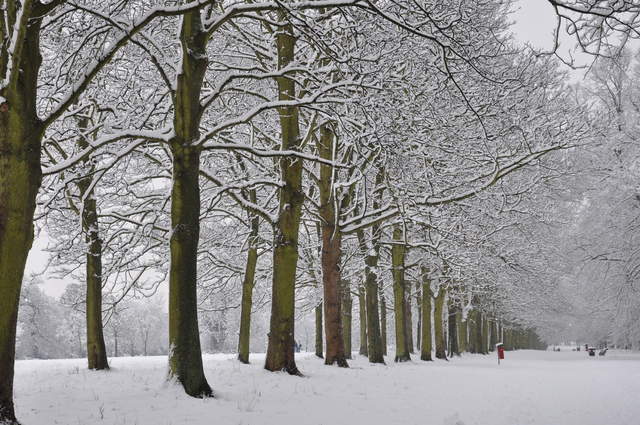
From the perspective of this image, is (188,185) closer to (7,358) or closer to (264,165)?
Result: (7,358)

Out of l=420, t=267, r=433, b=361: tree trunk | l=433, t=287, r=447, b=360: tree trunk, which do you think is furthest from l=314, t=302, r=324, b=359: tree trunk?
l=433, t=287, r=447, b=360: tree trunk

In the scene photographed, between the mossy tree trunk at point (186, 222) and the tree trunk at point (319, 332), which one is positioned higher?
the mossy tree trunk at point (186, 222)

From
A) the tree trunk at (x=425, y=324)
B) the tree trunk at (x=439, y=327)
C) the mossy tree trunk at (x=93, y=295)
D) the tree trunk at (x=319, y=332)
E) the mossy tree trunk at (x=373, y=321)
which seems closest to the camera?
the mossy tree trunk at (x=93, y=295)

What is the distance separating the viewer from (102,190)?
15227 mm

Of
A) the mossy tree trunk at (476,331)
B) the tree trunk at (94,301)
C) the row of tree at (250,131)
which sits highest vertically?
the row of tree at (250,131)

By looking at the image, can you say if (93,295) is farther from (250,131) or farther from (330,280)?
(330,280)

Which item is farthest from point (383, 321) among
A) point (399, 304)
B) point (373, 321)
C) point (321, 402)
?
point (321, 402)

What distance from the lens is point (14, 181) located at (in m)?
5.23

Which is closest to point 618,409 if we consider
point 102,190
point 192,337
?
point 192,337

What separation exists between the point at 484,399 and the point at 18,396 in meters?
Result: 7.41

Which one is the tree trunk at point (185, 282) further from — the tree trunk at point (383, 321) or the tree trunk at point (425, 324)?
the tree trunk at point (383, 321)

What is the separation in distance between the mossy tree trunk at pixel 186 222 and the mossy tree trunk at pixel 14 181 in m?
2.13

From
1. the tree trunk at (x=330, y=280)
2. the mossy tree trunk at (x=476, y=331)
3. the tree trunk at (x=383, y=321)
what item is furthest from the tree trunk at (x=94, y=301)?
the mossy tree trunk at (x=476, y=331)

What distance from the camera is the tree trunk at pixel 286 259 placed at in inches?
413
